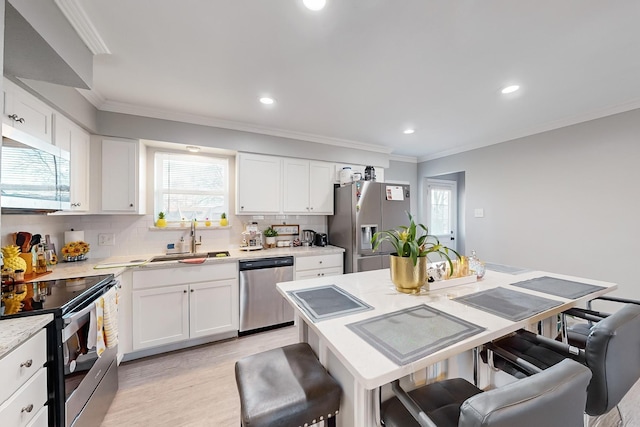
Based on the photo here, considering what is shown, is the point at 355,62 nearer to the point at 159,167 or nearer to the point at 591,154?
the point at 159,167

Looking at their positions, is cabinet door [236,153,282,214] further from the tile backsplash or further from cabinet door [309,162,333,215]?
cabinet door [309,162,333,215]

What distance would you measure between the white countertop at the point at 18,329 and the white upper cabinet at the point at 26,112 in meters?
1.21

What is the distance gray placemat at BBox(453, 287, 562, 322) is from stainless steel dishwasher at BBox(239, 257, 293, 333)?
1.99m

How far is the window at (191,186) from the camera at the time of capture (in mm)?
2945

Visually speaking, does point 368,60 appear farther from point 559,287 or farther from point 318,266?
point 318,266

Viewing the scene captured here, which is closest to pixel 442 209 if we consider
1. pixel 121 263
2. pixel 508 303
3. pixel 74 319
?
pixel 508 303

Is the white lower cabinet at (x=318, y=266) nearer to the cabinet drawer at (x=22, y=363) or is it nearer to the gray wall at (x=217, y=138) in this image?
the gray wall at (x=217, y=138)

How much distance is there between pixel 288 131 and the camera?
3.25m

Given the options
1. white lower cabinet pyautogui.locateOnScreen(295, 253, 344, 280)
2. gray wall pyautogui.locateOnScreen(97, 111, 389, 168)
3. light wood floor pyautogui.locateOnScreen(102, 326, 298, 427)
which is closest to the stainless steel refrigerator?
white lower cabinet pyautogui.locateOnScreen(295, 253, 344, 280)

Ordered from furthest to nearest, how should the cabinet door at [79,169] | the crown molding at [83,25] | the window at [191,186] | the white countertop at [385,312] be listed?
the window at [191,186], the cabinet door at [79,169], the crown molding at [83,25], the white countertop at [385,312]

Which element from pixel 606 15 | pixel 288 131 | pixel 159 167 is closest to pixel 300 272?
pixel 288 131

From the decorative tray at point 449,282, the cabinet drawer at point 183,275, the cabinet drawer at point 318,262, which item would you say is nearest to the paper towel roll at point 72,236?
the cabinet drawer at point 183,275

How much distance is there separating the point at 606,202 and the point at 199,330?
15.2ft

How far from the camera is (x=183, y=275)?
7.91 ft
